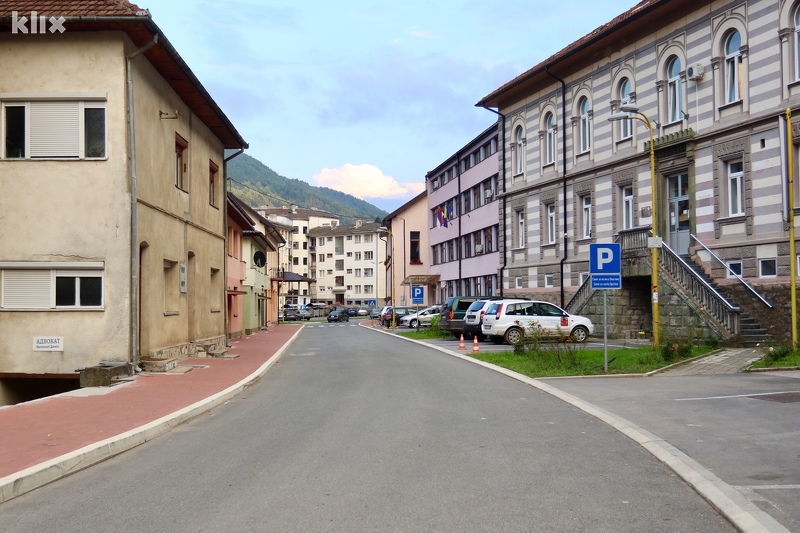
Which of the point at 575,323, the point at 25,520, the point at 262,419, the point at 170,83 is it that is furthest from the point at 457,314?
the point at 25,520

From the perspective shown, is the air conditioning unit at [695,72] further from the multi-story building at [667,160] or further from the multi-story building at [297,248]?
the multi-story building at [297,248]

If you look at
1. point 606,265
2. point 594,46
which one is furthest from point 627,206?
point 606,265

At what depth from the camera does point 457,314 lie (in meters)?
34.2

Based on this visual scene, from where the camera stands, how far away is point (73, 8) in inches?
647

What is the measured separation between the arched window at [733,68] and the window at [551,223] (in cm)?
1187

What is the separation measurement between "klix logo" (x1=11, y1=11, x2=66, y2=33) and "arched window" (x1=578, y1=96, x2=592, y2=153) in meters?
22.5

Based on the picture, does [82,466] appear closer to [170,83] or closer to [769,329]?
[170,83]

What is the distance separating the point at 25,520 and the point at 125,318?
11032mm

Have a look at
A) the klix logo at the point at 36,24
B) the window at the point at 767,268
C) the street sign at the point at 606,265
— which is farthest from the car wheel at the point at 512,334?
the klix logo at the point at 36,24

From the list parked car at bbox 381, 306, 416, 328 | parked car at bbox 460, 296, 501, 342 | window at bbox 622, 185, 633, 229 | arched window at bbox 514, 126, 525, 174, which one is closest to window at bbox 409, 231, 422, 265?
parked car at bbox 381, 306, 416, 328

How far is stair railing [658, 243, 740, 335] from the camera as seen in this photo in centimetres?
2183

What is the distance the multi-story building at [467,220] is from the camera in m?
49.2

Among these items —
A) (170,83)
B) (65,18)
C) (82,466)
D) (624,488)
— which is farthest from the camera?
(170,83)

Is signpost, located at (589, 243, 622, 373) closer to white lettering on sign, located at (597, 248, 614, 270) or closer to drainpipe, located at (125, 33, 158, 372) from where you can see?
white lettering on sign, located at (597, 248, 614, 270)
